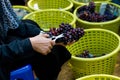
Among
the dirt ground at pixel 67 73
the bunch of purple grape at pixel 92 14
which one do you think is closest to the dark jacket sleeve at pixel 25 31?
the dirt ground at pixel 67 73

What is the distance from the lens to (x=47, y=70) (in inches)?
57.8

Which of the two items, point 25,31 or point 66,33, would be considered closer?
point 66,33

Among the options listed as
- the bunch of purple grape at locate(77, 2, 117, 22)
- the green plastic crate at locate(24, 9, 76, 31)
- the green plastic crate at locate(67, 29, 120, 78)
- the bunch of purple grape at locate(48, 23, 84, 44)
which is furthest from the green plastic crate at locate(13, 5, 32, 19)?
the bunch of purple grape at locate(48, 23, 84, 44)

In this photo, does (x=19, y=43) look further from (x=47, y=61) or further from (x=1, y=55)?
(x=47, y=61)

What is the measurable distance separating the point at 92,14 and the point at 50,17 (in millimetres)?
326

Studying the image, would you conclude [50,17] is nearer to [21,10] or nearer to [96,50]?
[21,10]

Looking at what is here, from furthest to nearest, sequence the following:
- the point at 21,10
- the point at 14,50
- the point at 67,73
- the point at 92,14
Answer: the point at 21,10
the point at 92,14
the point at 67,73
the point at 14,50

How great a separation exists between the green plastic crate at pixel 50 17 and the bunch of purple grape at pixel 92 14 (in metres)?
0.10

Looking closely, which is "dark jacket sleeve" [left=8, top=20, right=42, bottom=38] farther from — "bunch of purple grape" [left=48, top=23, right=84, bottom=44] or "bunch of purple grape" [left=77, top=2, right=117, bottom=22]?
"bunch of purple grape" [left=77, top=2, right=117, bottom=22]

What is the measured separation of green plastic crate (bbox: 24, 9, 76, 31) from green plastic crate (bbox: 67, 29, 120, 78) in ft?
0.77

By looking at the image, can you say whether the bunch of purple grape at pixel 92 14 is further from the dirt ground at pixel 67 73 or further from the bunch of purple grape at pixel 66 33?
the bunch of purple grape at pixel 66 33

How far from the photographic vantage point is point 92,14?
2059mm

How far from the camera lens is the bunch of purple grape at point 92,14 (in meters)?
2.02

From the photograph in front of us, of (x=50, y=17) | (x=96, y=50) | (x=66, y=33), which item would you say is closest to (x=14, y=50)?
(x=66, y=33)
